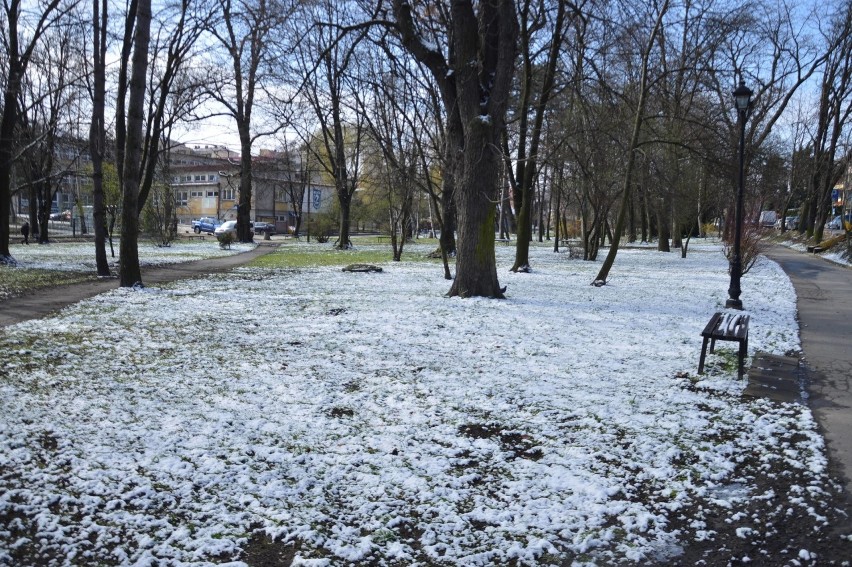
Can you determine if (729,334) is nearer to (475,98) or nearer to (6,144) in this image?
(475,98)

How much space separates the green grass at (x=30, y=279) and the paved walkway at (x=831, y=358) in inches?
533

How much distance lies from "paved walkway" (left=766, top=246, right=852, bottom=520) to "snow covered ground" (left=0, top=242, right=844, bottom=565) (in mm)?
175

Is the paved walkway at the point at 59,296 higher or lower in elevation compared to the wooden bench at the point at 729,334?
lower

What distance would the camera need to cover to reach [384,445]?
4559 mm

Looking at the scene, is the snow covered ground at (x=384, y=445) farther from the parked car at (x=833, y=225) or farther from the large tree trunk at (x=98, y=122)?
the parked car at (x=833, y=225)

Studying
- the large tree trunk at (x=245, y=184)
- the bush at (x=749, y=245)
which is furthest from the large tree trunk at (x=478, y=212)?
the large tree trunk at (x=245, y=184)

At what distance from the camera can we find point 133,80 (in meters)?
12.6

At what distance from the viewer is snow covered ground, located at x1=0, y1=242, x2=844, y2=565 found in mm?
3377

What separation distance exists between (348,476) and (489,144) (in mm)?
8417

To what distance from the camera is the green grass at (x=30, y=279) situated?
1288cm

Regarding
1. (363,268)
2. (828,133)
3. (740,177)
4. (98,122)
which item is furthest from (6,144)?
(828,133)

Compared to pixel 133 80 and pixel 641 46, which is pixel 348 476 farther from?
pixel 641 46

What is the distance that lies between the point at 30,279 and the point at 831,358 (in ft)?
56.2

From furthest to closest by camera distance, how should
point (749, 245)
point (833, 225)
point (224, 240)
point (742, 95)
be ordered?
1. point (833, 225)
2. point (224, 240)
3. point (749, 245)
4. point (742, 95)
